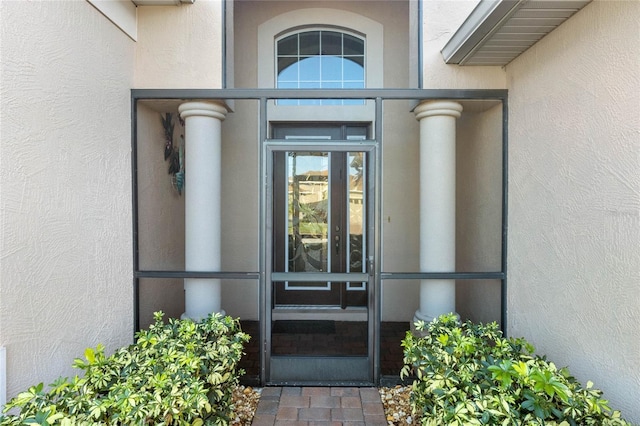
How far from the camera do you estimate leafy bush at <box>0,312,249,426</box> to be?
65.5 inches

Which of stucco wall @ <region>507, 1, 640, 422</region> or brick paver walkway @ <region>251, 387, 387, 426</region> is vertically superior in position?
stucco wall @ <region>507, 1, 640, 422</region>

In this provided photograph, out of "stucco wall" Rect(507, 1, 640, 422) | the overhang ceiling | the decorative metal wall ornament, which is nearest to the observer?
"stucco wall" Rect(507, 1, 640, 422)

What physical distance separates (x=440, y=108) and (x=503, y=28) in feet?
2.67

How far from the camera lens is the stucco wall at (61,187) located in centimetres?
198

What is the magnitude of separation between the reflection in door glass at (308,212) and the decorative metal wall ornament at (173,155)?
104 cm

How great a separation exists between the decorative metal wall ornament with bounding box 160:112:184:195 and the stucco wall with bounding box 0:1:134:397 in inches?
14.6

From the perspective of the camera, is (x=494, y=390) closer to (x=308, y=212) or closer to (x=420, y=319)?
(x=420, y=319)

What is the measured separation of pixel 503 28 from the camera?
2525 mm

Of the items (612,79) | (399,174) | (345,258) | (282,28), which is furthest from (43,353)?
(282,28)

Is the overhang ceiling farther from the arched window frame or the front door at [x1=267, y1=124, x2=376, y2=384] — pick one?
the arched window frame

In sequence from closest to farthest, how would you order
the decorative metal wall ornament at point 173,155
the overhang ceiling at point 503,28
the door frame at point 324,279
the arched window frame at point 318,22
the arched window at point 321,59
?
the overhang ceiling at point 503,28
the door frame at point 324,279
the decorative metal wall ornament at point 173,155
the arched window frame at point 318,22
the arched window at point 321,59

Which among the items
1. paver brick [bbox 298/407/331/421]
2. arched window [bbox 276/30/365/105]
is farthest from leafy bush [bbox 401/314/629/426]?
arched window [bbox 276/30/365/105]

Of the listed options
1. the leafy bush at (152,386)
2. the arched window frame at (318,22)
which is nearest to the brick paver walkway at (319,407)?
the leafy bush at (152,386)

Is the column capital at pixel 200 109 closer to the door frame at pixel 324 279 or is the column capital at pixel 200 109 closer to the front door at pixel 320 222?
the door frame at pixel 324 279
